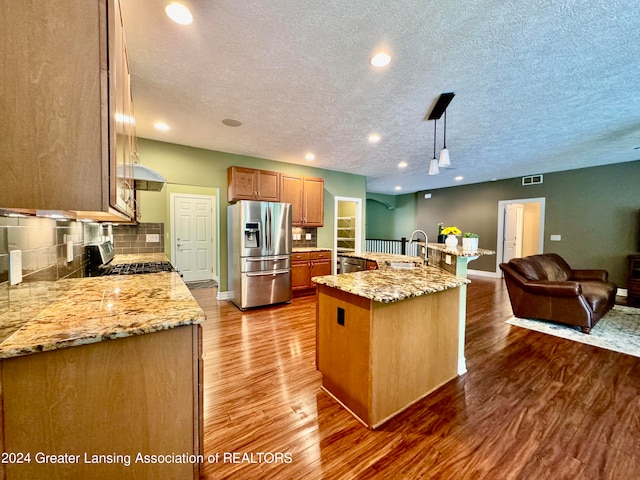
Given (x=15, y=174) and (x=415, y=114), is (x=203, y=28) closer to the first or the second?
(x=15, y=174)

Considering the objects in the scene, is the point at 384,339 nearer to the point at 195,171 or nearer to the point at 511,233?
the point at 195,171

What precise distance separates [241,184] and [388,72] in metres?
2.85

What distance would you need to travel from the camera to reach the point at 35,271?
3.69 feet

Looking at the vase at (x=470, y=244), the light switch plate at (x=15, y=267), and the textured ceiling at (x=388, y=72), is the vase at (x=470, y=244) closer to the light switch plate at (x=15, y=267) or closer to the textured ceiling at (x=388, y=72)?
the textured ceiling at (x=388, y=72)

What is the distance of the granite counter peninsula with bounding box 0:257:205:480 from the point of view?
2.62 feet

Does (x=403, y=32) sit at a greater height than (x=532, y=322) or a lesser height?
→ greater

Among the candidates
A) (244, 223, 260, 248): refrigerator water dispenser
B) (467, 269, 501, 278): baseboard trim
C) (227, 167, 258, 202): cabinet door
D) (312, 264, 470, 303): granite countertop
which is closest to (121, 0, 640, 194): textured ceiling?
(227, 167, 258, 202): cabinet door

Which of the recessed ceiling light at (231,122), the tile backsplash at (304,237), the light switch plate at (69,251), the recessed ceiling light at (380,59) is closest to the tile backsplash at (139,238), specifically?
the recessed ceiling light at (231,122)

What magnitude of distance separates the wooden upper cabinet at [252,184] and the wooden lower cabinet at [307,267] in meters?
1.18

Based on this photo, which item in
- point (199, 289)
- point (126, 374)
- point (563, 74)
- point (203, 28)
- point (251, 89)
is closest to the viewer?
point (126, 374)

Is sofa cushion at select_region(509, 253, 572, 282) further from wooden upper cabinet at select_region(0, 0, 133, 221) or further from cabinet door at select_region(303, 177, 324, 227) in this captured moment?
wooden upper cabinet at select_region(0, 0, 133, 221)

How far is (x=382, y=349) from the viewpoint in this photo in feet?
5.24

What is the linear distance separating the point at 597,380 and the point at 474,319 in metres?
1.49

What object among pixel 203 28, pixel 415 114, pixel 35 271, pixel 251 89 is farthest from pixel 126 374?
pixel 415 114
